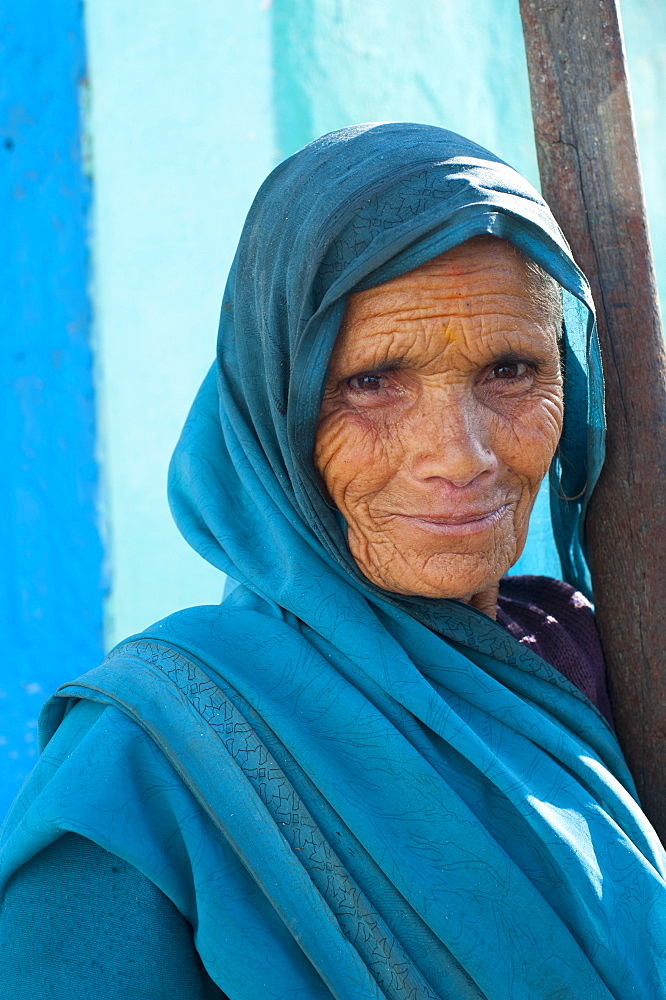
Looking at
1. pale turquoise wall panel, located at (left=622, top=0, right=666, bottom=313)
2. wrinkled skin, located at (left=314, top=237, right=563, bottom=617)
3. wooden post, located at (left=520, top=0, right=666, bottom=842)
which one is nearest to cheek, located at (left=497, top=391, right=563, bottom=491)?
wrinkled skin, located at (left=314, top=237, right=563, bottom=617)

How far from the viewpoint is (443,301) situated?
1.37 m

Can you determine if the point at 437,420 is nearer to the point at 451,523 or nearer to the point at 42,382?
the point at 451,523

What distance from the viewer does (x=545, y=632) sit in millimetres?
1785

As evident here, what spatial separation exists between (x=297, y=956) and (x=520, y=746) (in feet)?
1.60

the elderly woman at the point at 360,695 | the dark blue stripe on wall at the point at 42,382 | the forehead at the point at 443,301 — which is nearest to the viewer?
the elderly woman at the point at 360,695

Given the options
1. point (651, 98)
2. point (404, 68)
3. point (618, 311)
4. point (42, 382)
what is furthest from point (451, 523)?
point (651, 98)

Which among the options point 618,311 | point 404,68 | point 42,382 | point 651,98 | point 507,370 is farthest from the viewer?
point 651,98

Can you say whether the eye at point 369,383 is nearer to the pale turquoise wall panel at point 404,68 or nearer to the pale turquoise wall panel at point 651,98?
the pale turquoise wall panel at point 404,68

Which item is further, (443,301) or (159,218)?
(159,218)

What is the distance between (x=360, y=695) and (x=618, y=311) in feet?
3.03

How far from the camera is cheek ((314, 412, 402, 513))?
4.62ft

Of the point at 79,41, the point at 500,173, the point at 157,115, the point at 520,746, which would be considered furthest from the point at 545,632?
the point at 79,41

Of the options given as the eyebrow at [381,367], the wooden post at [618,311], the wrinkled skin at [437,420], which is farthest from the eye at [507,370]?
the wooden post at [618,311]

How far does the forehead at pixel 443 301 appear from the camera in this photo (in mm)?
1360
